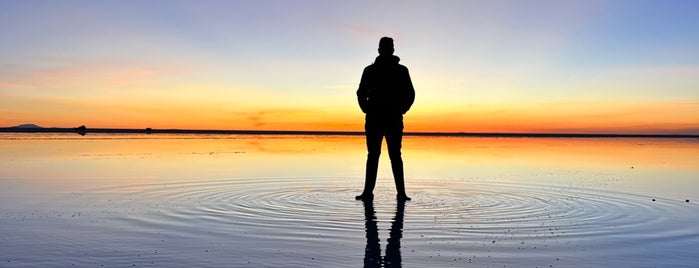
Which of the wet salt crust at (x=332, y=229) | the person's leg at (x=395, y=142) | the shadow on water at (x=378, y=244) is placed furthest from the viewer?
the person's leg at (x=395, y=142)

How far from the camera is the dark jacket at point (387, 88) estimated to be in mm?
11594

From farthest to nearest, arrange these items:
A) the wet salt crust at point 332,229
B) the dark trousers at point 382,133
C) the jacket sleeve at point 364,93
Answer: the jacket sleeve at point 364,93
the dark trousers at point 382,133
the wet salt crust at point 332,229

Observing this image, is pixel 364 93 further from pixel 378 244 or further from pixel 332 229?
pixel 378 244

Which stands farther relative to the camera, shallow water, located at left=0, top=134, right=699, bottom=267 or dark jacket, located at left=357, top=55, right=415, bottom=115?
dark jacket, located at left=357, top=55, right=415, bottom=115

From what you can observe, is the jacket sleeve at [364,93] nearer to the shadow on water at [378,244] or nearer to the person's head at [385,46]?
the person's head at [385,46]

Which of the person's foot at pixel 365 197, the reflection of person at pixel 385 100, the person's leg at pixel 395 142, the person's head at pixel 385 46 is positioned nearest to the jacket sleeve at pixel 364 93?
the reflection of person at pixel 385 100

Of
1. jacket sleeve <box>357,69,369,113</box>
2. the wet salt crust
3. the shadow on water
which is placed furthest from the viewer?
jacket sleeve <box>357,69,369,113</box>

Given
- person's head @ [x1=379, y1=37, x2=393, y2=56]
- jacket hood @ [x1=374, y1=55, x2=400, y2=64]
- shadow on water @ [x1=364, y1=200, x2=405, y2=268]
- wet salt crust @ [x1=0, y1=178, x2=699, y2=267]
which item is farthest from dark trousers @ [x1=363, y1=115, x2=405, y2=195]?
shadow on water @ [x1=364, y1=200, x2=405, y2=268]

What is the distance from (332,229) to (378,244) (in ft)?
3.54

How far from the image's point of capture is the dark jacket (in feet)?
38.0

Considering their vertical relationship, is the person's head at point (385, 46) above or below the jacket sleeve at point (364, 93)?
above

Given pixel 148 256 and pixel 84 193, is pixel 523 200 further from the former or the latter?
pixel 84 193

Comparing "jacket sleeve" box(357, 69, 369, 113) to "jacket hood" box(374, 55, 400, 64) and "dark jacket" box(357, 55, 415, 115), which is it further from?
"jacket hood" box(374, 55, 400, 64)

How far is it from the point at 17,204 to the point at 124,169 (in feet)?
24.8
